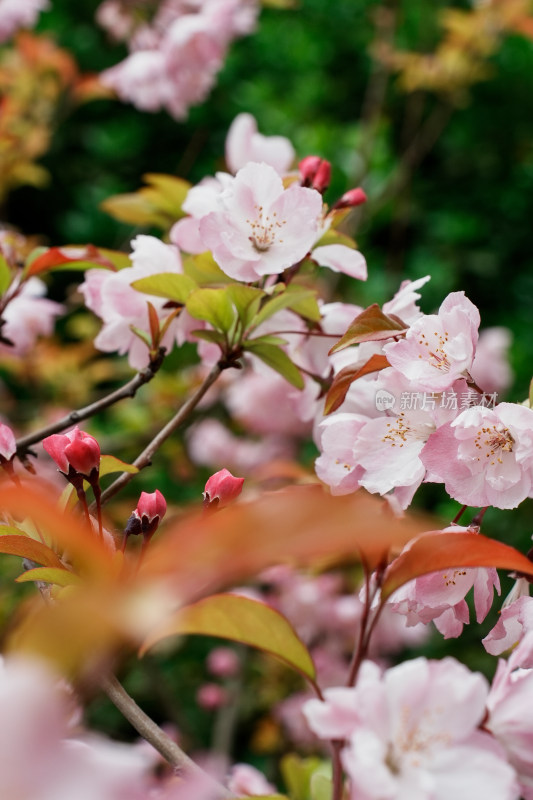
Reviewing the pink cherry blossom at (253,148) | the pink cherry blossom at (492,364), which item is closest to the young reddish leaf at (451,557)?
the pink cherry blossom at (253,148)

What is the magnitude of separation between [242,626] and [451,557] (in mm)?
101

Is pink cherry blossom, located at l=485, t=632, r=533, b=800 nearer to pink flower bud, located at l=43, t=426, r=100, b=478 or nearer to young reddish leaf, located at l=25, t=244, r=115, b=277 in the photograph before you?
pink flower bud, located at l=43, t=426, r=100, b=478

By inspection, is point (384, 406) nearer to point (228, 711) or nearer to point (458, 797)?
point (458, 797)

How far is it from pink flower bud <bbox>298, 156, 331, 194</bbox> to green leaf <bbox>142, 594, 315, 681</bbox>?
38 cm

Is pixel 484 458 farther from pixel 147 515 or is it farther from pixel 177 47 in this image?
pixel 177 47

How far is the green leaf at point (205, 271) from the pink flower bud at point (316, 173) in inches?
4.2

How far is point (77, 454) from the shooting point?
1.52ft

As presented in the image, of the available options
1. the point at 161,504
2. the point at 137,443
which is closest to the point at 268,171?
the point at 161,504

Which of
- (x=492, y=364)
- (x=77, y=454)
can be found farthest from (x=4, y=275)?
(x=492, y=364)

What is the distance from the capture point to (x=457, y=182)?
11.0 ft

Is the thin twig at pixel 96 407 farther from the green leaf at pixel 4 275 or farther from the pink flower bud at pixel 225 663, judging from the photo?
the pink flower bud at pixel 225 663

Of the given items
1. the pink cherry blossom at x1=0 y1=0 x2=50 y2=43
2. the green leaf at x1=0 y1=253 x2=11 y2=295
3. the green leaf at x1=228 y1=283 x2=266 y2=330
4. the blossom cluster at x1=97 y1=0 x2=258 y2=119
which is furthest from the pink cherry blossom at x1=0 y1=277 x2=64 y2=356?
the pink cherry blossom at x1=0 y1=0 x2=50 y2=43

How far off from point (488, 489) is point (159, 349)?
28 centimetres

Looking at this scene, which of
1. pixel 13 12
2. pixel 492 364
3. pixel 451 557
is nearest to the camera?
pixel 451 557
